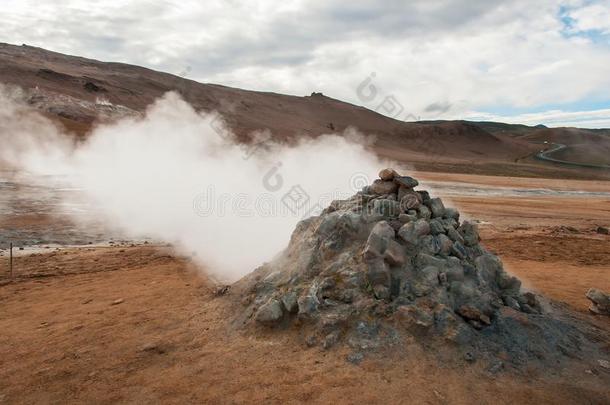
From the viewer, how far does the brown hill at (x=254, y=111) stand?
1540 inches

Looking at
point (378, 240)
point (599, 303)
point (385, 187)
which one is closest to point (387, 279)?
point (378, 240)

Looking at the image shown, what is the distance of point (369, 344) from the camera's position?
4.45 m

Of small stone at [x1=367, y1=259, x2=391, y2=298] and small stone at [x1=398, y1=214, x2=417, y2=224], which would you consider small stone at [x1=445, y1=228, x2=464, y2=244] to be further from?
small stone at [x1=367, y1=259, x2=391, y2=298]

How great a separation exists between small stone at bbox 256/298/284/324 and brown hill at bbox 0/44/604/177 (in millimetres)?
28503

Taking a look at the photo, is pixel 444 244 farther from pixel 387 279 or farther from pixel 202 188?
pixel 202 188

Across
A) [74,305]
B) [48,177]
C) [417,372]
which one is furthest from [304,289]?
[48,177]

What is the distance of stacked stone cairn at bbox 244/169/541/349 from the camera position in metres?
4.61

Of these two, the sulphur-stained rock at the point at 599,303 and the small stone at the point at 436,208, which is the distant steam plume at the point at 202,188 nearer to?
the small stone at the point at 436,208

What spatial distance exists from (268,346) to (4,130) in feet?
89.6

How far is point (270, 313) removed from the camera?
16.3 ft

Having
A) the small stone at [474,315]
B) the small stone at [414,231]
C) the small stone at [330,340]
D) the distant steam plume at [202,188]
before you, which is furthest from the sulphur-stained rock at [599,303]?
the distant steam plume at [202,188]

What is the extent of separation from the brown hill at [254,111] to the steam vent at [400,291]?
93.1ft

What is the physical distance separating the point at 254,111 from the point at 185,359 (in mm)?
63096

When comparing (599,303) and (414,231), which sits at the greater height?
(414,231)
